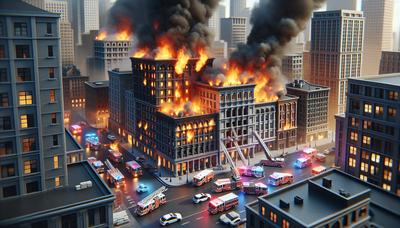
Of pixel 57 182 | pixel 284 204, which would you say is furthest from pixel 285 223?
pixel 57 182

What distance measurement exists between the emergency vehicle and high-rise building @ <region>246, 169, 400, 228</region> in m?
29.6

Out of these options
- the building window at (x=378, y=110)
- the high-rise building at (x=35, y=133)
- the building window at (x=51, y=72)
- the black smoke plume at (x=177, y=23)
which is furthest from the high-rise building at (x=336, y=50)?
the building window at (x=51, y=72)

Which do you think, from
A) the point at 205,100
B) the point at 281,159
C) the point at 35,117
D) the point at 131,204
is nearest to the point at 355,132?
the point at 281,159

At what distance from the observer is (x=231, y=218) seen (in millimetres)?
68062

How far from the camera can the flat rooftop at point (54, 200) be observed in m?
40.9

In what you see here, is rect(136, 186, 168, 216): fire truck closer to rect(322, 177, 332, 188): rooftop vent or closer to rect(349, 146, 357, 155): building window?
rect(322, 177, 332, 188): rooftop vent

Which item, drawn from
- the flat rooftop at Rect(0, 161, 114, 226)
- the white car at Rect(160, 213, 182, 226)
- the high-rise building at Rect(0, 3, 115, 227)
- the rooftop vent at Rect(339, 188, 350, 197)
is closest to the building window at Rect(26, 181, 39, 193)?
the high-rise building at Rect(0, 3, 115, 227)

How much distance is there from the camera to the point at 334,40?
14500 cm

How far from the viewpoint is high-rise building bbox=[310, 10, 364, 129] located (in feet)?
472

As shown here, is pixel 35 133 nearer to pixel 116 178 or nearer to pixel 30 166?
pixel 30 166

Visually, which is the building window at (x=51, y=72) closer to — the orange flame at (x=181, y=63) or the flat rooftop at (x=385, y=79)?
the flat rooftop at (x=385, y=79)

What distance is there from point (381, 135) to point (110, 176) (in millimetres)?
58185

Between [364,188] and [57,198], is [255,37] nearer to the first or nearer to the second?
[364,188]

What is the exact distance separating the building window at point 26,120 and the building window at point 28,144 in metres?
1.45
